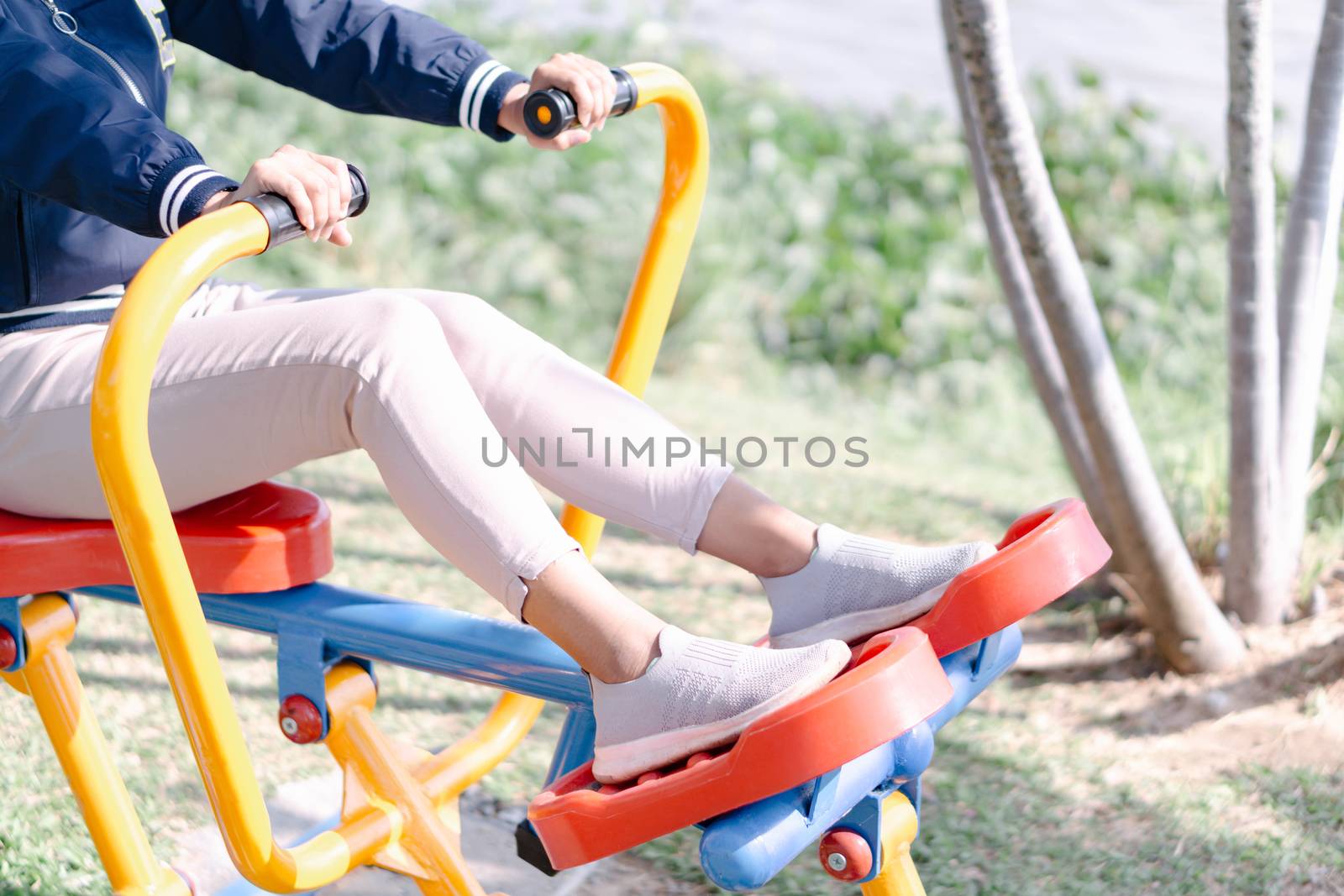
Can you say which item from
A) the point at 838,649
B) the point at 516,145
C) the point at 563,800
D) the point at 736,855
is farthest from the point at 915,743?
the point at 516,145

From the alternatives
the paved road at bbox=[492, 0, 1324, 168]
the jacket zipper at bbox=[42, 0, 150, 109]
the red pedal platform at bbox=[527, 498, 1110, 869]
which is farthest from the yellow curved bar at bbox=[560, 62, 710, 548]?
the paved road at bbox=[492, 0, 1324, 168]

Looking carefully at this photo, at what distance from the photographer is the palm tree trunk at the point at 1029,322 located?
2408mm

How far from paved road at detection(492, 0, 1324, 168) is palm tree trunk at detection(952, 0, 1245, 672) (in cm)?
281

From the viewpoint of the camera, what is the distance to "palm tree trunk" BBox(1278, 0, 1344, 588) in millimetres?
A: 2160

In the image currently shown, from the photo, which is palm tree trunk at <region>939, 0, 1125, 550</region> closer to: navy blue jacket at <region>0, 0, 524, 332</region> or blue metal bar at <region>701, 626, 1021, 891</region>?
navy blue jacket at <region>0, 0, 524, 332</region>

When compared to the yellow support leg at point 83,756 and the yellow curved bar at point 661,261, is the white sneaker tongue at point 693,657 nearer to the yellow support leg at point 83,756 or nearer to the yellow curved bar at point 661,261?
the yellow curved bar at point 661,261

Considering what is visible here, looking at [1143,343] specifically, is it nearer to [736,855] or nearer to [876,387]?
[876,387]

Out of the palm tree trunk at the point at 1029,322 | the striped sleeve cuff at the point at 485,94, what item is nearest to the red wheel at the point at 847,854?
the striped sleeve cuff at the point at 485,94

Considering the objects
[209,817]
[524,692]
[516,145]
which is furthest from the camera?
[516,145]

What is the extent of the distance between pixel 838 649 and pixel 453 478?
42 centimetres

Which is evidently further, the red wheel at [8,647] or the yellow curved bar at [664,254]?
the yellow curved bar at [664,254]

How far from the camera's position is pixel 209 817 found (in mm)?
2023

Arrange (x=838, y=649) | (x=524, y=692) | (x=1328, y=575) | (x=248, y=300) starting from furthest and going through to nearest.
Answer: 1. (x=1328, y=575)
2. (x=248, y=300)
3. (x=524, y=692)
4. (x=838, y=649)

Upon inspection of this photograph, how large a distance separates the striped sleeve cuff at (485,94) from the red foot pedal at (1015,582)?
85 centimetres
